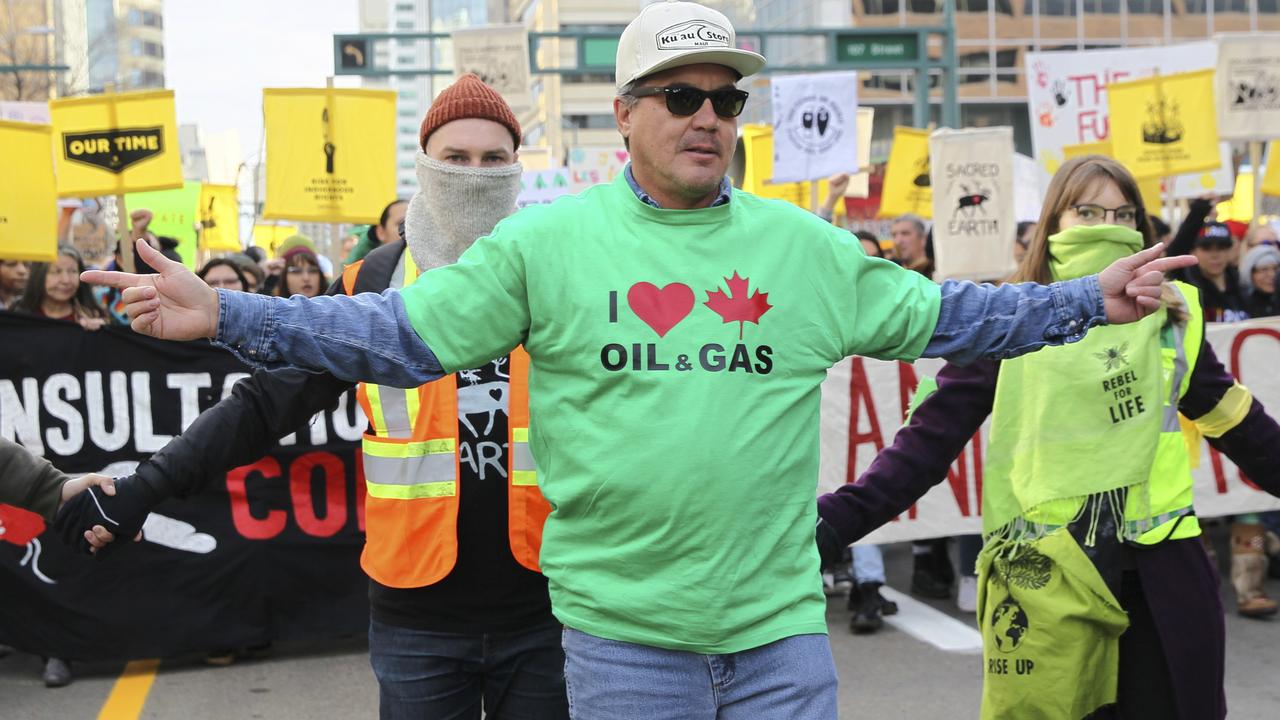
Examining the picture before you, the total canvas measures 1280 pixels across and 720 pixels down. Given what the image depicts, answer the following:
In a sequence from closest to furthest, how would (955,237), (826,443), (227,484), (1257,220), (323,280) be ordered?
(227,484), (826,443), (323,280), (955,237), (1257,220)

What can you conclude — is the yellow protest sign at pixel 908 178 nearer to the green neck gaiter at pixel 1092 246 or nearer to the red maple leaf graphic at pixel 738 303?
the green neck gaiter at pixel 1092 246

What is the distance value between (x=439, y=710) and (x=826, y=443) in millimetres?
4977

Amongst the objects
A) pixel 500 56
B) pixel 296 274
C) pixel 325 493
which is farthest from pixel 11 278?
pixel 500 56

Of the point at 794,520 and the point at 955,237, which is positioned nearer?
the point at 794,520

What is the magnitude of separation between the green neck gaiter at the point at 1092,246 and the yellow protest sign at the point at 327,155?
7.92 meters

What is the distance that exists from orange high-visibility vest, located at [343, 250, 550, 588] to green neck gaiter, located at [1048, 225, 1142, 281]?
141 cm

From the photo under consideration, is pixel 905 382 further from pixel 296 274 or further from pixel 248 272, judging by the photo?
pixel 248 272

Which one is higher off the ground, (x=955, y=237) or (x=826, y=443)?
(x=955, y=237)

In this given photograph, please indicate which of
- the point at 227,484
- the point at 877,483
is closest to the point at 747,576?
the point at 877,483

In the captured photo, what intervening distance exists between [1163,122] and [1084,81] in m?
1.87

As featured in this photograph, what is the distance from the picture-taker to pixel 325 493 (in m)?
7.14

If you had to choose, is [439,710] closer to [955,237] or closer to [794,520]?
[794,520]

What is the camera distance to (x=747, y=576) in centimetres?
243

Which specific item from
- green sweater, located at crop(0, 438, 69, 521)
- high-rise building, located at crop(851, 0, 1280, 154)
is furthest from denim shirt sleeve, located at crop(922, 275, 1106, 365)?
high-rise building, located at crop(851, 0, 1280, 154)
